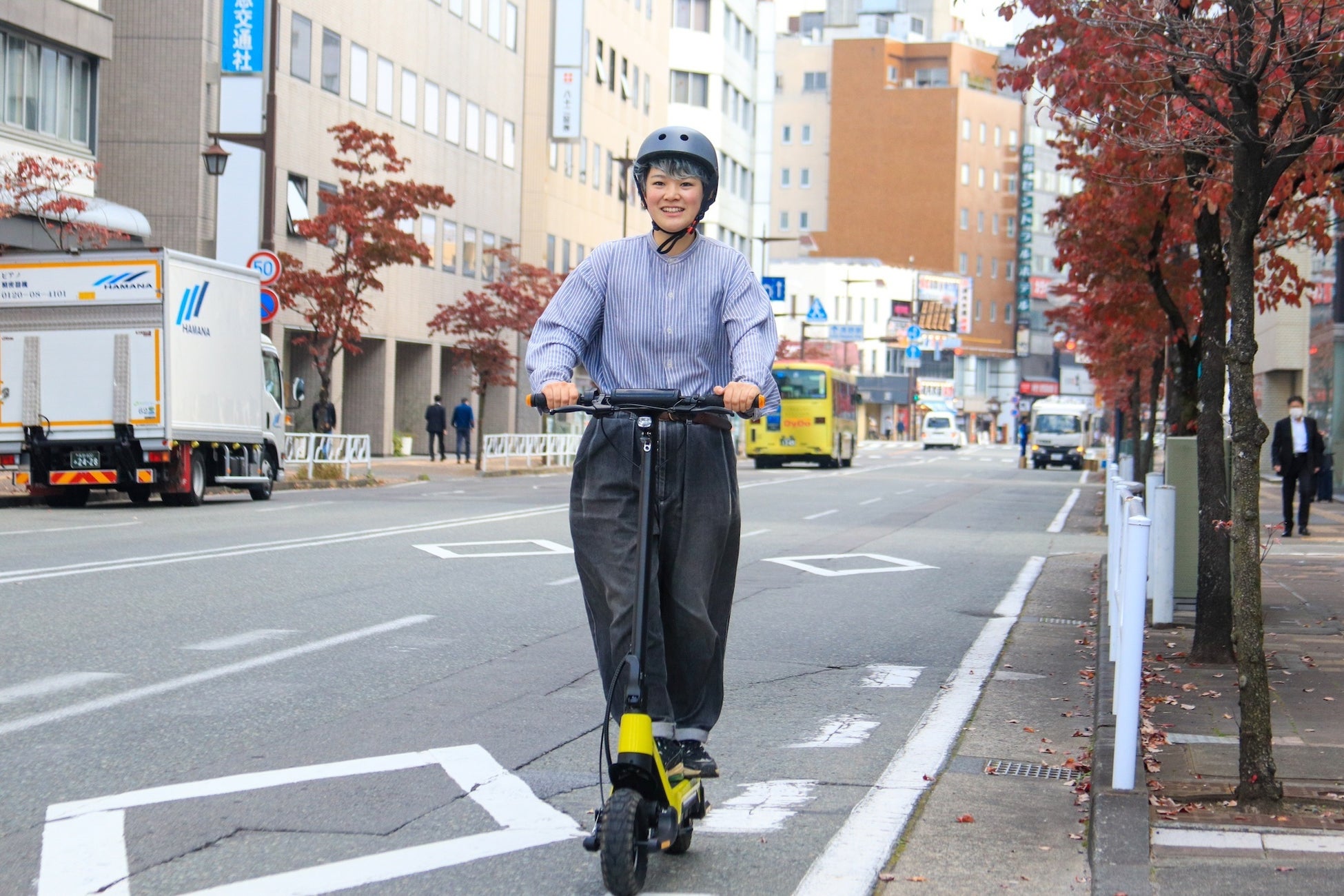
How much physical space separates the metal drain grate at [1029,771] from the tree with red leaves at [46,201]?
20.7 m

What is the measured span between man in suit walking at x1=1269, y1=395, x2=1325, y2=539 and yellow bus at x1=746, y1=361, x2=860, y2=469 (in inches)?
1173

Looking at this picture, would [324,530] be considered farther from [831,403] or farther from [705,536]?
[831,403]

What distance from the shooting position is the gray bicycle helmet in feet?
15.4

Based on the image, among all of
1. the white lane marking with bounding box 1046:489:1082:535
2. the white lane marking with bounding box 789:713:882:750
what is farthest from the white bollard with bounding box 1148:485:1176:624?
the white lane marking with bounding box 1046:489:1082:535

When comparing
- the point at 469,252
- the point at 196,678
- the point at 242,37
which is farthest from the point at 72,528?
the point at 469,252

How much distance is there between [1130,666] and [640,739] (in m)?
2.03

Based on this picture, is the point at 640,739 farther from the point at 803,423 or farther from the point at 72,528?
the point at 803,423

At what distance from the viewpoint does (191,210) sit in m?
36.8

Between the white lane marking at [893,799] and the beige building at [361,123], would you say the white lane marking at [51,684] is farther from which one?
the beige building at [361,123]

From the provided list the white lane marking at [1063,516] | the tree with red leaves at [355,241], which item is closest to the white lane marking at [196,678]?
the white lane marking at [1063,516]

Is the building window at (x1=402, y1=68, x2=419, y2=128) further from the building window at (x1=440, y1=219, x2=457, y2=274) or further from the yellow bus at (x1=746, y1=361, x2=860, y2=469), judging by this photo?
the yellow bus at (x1=746, y1=361, x2=860, y2=469)

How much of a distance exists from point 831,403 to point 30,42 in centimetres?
2857

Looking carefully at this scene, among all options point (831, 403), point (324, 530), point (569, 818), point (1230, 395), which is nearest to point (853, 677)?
point (1230, 395)

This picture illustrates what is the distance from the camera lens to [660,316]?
15.7 ft
